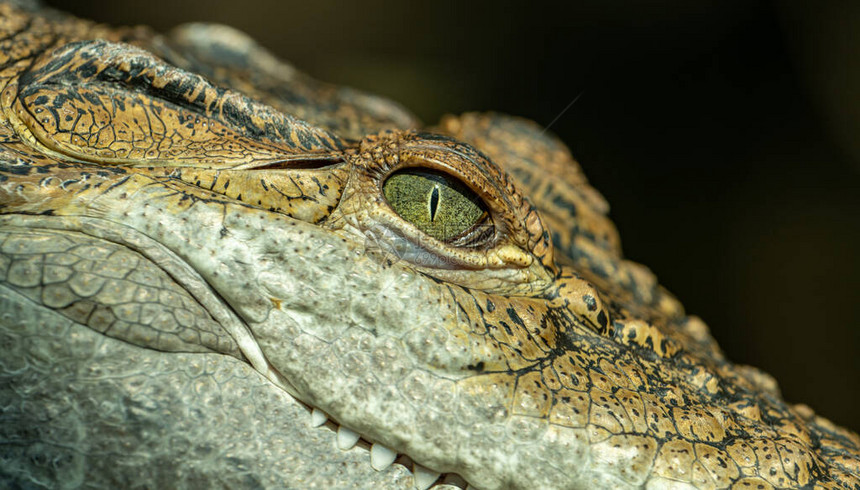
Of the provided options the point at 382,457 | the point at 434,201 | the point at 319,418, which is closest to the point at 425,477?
the point at 382,457

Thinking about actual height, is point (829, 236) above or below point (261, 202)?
above

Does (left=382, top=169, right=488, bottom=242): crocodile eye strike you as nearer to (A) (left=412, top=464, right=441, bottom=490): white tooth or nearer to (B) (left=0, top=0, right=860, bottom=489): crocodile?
(B) (left=0, top=0, right=860, bottom=489): crocodile

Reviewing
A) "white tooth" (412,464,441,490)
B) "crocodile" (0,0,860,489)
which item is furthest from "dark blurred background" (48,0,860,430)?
"white tooth" (412,464,441,490)

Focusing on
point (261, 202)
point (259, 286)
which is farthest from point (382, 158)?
point (259, 286)

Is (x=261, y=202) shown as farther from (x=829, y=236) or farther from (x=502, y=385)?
(x=829, y=236)

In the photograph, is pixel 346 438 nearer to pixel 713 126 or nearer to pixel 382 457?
pixel 382 457

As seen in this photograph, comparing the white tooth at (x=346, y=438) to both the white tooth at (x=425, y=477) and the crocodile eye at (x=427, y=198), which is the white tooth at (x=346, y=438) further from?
the crocodile eye at (x=427, y=198)

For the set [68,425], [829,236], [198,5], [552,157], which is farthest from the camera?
[198,5]

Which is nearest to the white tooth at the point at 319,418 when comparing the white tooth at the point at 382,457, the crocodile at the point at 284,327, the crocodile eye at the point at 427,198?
the crocodile at the point at 284,327
